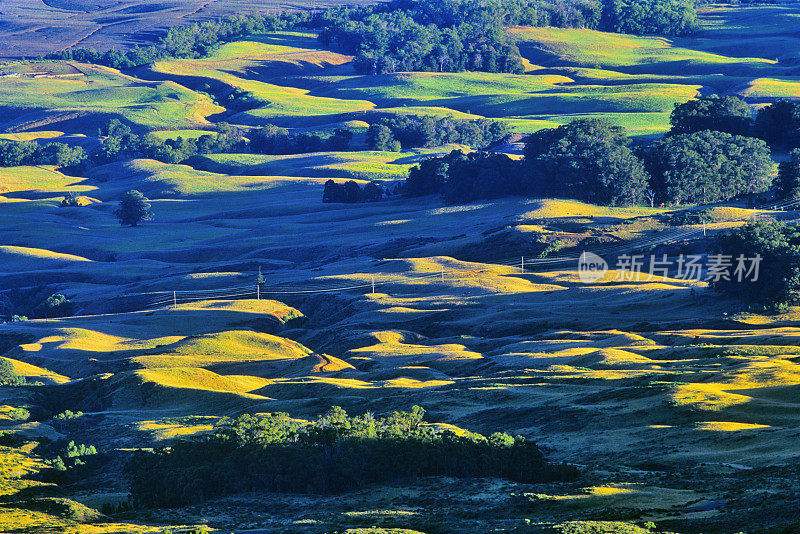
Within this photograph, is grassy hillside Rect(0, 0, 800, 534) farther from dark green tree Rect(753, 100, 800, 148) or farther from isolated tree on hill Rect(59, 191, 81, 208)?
dark green tree Rect(753, 100, 800, 148)

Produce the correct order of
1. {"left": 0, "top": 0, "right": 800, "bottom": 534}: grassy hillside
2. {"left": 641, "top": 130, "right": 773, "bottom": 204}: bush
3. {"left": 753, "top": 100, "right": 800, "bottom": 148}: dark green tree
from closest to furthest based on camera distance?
1. {"left": 0, "top": 0, "right": 800, "bottom": 534}: grassy hillside
2. {"left": 641, "top": 130, "right": 773, "bottom": 204}: bush
3. {"left": 753, "top": 100, "right": 800, "bottom": 148}: dark green tree

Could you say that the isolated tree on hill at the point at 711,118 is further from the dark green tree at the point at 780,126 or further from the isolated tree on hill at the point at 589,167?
the isolated tree on hill at the point at 589,167

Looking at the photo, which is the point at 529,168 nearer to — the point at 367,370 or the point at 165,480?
the point at 367,370

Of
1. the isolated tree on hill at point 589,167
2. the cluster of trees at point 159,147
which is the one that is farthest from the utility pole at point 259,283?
the cluster of trees at point 159,147

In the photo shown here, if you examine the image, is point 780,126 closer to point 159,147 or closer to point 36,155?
point 159,147

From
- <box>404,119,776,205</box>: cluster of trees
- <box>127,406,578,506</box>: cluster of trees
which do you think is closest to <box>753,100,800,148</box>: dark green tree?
<box>404,119,776,205</box>: cluster of trees

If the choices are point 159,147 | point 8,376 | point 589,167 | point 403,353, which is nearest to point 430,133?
point 159,147
